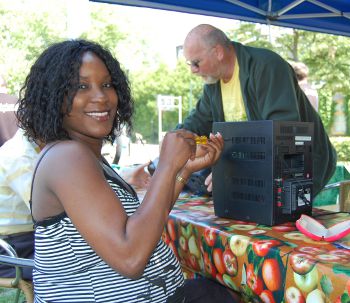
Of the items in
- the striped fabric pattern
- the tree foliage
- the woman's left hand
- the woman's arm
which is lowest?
the striped fabric pattern

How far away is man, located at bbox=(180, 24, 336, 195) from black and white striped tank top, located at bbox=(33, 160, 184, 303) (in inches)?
33.4

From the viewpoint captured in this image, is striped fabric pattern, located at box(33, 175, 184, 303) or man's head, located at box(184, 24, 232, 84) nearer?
striped fabric pattern, located at box(33, 175, 184, 303)

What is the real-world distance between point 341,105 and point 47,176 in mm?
15344

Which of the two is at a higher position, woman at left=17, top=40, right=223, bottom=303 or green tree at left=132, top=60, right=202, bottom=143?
green tree at left=132, top=60, right=202, bottom=143

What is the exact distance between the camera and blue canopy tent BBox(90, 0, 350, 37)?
3.62 meters

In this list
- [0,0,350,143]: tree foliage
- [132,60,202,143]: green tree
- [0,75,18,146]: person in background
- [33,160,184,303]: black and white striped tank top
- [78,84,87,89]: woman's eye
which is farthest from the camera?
[132,60,202,143]: green tree

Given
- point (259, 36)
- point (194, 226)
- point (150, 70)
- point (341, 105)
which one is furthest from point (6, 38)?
point (194, 226)

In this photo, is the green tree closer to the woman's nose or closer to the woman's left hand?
the woman's left hand

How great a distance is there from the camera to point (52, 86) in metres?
1.21

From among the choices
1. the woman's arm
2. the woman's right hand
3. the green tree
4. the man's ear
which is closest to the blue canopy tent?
the man's ear

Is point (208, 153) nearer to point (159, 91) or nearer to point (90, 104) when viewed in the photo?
point (90, 104)

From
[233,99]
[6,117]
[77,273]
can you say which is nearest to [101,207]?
[77,273]

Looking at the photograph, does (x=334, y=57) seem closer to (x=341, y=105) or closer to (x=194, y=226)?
(x=341, y=105)

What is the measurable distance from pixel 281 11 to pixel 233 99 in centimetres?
214
